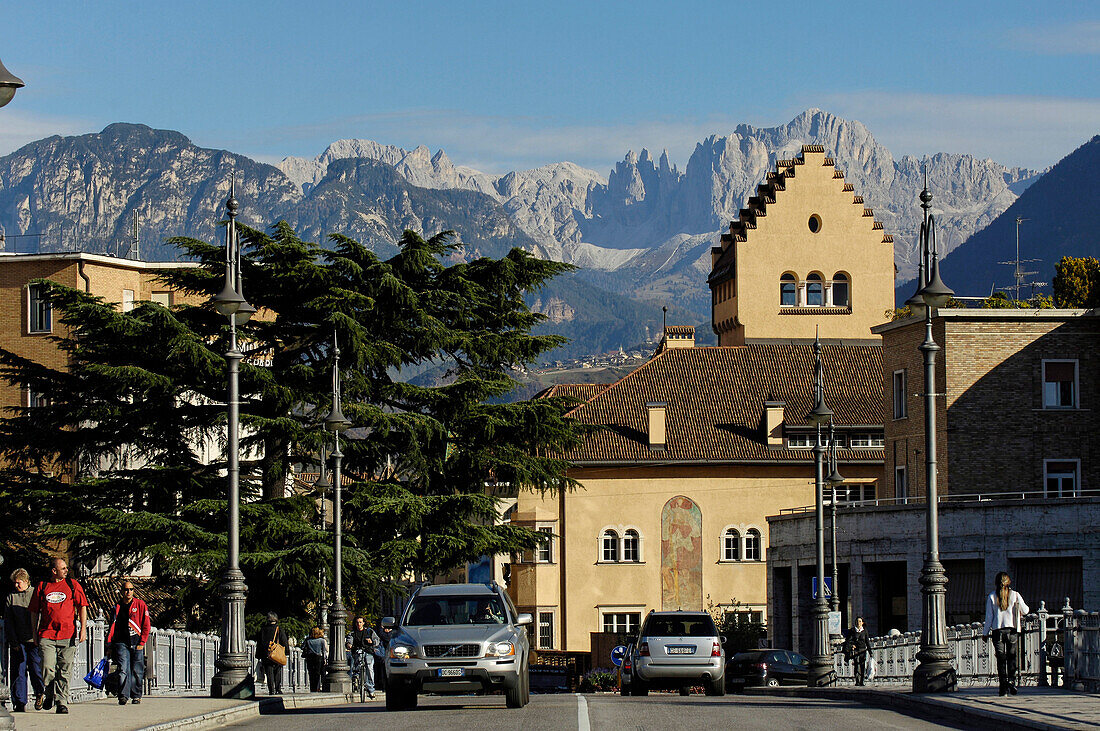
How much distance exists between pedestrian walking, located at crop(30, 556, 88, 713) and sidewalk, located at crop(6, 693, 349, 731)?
1.14 ft

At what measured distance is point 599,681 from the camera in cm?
6397

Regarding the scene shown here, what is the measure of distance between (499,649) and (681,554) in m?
50.0

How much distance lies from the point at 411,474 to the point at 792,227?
164 ft

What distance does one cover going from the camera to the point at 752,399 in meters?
76.6

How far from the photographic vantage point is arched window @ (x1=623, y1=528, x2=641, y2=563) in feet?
240

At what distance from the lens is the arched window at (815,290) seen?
94.4 metres

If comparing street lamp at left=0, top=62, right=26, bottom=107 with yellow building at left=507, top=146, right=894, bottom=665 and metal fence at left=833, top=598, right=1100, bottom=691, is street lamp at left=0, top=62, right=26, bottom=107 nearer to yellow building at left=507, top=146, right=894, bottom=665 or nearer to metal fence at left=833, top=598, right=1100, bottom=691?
metal fence at left=833, top=598, right=1100, bottom=691

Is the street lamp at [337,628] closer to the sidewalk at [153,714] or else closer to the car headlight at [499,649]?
the sidewalk at [153,714]

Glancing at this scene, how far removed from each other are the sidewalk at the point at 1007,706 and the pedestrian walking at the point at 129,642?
38.0 feet

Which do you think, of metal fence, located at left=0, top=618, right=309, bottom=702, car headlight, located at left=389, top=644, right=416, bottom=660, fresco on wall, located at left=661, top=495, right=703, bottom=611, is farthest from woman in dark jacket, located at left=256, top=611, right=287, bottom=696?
fresco on wall, located at left=661, top=495, right=703, bottom=611

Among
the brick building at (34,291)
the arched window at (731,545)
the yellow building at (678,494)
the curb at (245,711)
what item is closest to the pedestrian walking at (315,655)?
→ the curb at (245,711)

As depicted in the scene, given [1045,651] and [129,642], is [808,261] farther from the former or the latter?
[129,642]

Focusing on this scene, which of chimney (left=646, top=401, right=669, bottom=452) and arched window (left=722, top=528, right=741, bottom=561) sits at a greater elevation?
chimney (left=646, top=401, right=669, bottom=452)

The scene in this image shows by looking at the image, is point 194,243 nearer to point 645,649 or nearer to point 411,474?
point 411,474
